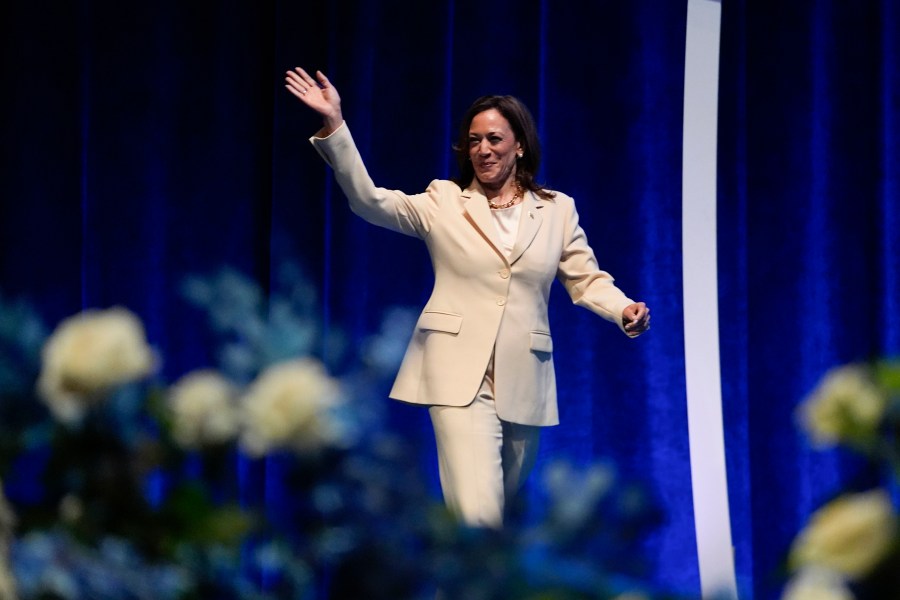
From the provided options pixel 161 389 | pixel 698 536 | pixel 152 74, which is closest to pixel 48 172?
pixel 152 74

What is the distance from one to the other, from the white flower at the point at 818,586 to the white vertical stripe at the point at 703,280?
9.18 feet

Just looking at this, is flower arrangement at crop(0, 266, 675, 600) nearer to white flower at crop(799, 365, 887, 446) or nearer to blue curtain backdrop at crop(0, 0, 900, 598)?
white flower at crop(799, 365, 887, 446)

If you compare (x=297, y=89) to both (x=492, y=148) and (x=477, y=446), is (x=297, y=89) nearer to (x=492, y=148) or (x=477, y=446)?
(x=492, y=148)

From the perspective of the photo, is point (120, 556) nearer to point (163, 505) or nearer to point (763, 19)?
point (163, 505)

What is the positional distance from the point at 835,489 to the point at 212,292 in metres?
0.27

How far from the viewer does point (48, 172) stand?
131 inches

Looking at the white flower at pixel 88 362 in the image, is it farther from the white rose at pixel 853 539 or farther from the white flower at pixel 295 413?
the white rose at pixel 853 539

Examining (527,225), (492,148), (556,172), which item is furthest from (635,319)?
(556,172)

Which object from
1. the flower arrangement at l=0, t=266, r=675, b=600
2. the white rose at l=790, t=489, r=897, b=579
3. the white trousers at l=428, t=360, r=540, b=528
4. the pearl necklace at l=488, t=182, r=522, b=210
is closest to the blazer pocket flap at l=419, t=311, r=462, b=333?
the white trousers at l=428, t=360, r=540, b=528

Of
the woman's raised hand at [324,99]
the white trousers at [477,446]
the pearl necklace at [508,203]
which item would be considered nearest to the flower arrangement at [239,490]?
the white trousers at [477,446]

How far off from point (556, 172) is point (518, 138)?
0.93 meters

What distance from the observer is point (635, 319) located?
7.81 ft

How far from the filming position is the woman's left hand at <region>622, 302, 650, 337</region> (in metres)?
2.38

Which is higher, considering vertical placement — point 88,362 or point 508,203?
point 508,203
